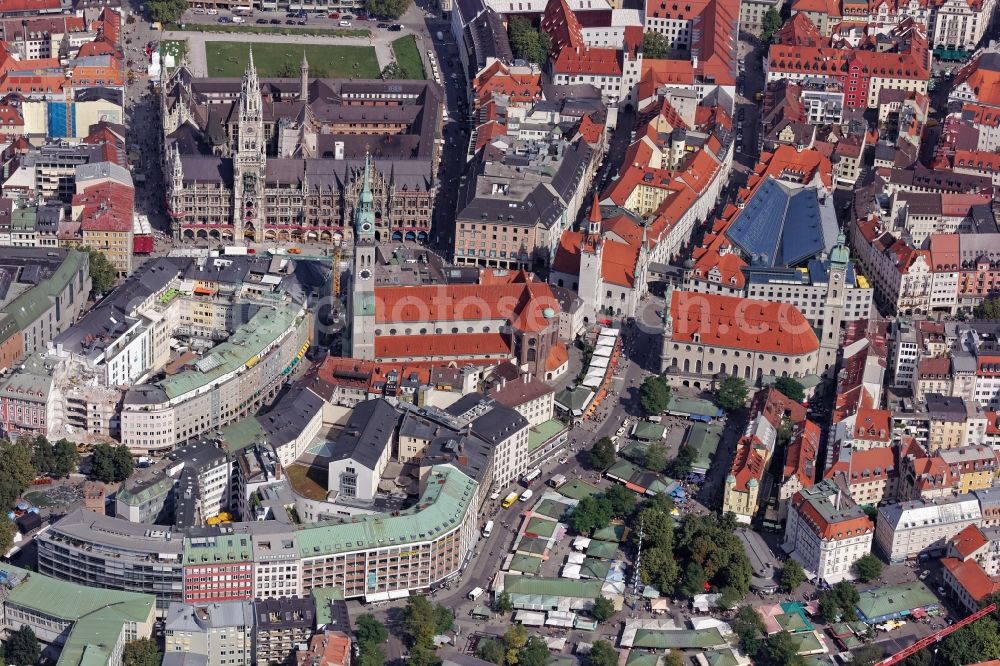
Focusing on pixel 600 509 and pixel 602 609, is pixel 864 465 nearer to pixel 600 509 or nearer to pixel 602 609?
pixel 600 509

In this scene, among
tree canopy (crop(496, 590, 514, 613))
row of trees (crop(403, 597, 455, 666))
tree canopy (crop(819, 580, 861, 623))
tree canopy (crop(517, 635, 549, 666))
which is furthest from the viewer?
tree canopy (crop(819, 580, 861, 623))

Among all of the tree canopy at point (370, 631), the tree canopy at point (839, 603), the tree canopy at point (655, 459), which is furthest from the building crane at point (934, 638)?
the tree canopy at point (370, 631)

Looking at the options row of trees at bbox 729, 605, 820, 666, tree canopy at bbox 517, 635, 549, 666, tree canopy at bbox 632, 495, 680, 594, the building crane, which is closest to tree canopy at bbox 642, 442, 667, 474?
tree canopy at bbox 632, 495, 680, 594

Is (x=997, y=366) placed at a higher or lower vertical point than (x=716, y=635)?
higher

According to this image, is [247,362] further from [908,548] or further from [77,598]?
[908,548]

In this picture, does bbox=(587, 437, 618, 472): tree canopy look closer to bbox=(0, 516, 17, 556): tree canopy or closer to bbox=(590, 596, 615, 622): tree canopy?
bbox=(590, 596, 615, 622): tree canopy

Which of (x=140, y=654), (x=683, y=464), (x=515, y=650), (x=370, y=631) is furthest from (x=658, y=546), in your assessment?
(x=140, y=654)

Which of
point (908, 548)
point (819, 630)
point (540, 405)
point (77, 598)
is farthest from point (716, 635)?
point (77, 598)
